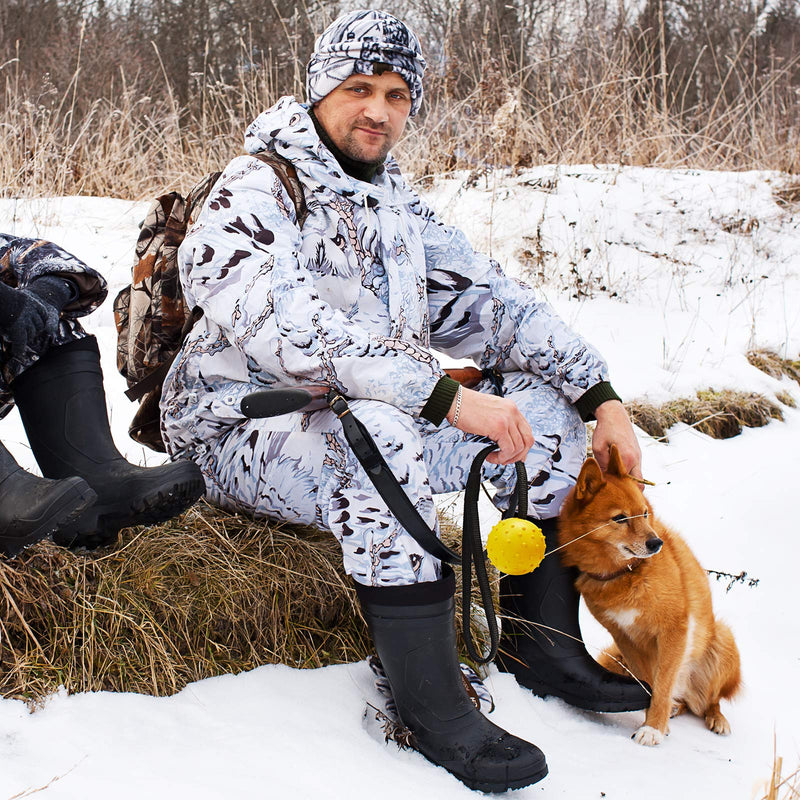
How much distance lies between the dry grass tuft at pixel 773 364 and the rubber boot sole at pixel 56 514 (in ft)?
13.0

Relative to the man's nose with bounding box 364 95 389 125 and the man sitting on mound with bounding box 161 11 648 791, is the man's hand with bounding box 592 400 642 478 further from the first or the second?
the man's nose with bounding box 364 95 389 125

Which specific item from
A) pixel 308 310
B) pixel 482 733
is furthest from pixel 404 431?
pixel 482 733

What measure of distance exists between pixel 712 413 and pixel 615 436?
1979 mm

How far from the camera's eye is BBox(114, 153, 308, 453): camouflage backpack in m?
2.26

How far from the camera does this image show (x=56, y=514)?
66.9 inches

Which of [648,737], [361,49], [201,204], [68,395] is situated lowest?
[648,737]

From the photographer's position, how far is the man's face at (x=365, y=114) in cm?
228

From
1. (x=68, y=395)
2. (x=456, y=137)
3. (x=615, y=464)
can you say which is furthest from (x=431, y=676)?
(x=456, y=137)

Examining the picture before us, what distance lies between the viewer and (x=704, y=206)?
236 inches

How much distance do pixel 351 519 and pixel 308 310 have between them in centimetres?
47

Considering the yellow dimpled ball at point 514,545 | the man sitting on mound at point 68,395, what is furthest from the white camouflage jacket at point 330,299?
the yellow dimpled ball at point 514,545

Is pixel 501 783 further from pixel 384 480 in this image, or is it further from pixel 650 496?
pixel 650 496

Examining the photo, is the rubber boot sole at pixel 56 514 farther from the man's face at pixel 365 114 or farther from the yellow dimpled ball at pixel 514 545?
the man's face at pixel 365 114

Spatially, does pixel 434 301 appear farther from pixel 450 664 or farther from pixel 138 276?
pixel 450 664
